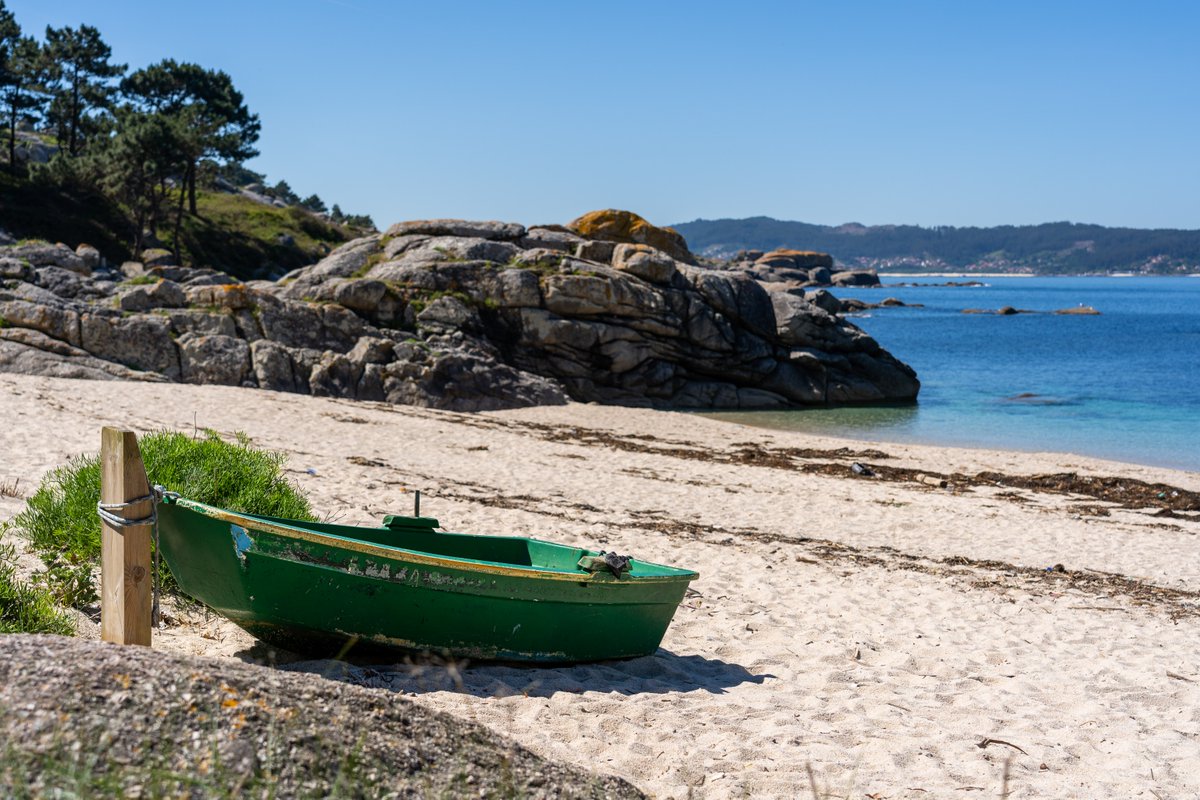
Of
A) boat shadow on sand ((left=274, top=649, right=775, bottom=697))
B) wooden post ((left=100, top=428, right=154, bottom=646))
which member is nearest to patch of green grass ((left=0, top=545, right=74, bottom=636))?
wooden post ((left=100, top=428, right=154, bottom=646))

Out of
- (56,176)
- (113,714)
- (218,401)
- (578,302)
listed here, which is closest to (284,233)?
(56,176)

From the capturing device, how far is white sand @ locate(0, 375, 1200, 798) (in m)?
6.09

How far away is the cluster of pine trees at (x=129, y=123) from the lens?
4744 centimetres

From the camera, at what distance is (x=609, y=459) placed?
64.4 feet

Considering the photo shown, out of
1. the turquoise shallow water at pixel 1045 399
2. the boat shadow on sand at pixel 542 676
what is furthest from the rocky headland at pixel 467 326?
the boat shadow on sand at pixel 542 676

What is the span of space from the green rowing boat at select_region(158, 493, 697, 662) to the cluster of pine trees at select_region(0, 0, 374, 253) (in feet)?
149

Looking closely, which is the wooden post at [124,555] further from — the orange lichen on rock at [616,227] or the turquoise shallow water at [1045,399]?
the orange lichen on rock at [616,227]

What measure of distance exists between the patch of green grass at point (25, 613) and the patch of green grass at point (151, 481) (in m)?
0.97

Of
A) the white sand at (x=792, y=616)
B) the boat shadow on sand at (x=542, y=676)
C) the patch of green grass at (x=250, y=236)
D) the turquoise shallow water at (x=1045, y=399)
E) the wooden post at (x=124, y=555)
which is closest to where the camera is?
the wooden post at (x=124, y=555)

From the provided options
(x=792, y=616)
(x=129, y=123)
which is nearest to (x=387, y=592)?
(x=792, y=616)

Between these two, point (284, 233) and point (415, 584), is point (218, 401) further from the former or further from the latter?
point (284, 233)

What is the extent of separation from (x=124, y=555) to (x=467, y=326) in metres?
23.3

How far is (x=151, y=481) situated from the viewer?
28.1ft

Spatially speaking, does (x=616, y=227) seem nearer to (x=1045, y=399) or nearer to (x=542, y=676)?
(x=1045, y=399)
